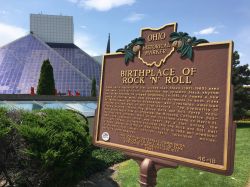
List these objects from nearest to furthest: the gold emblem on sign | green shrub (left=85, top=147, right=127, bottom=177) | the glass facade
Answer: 1. the gold emblem on sign
2. green shrub (left=85, top=147, right=127, bottom=177)
3. the glass facade

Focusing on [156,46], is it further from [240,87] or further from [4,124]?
[240,87]

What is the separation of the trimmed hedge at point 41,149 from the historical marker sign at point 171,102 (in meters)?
1.32

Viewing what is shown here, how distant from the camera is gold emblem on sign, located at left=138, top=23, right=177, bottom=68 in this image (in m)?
5.52

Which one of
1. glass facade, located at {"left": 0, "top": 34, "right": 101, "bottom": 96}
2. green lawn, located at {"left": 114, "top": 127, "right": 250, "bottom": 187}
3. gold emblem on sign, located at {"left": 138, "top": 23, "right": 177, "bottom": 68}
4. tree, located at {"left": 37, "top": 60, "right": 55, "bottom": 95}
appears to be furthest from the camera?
glass facade, located at {"left": 0, "top": 34, "right": 101, "bottom": 96}

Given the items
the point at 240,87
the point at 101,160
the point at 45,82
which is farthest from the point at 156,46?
the point at 45,82

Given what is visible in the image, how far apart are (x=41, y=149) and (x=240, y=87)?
63.3 feet

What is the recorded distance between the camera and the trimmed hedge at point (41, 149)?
7297 mm

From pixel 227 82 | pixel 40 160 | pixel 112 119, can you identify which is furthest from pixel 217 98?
pixel 40 160

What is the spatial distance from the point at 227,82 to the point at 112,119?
2427 millimetres

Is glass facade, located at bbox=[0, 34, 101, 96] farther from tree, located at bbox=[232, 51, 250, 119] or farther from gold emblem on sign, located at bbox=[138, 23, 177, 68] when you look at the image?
gold emblem on sign, located at bbox=[138, 23, 177, 68]

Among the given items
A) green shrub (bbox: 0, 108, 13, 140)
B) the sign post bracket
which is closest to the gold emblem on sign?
the sign post bracket

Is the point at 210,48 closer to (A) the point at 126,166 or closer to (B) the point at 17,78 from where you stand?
(A) the point at 126,166

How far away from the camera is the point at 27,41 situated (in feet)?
219

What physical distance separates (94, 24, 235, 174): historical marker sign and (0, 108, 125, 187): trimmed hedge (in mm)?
1322
